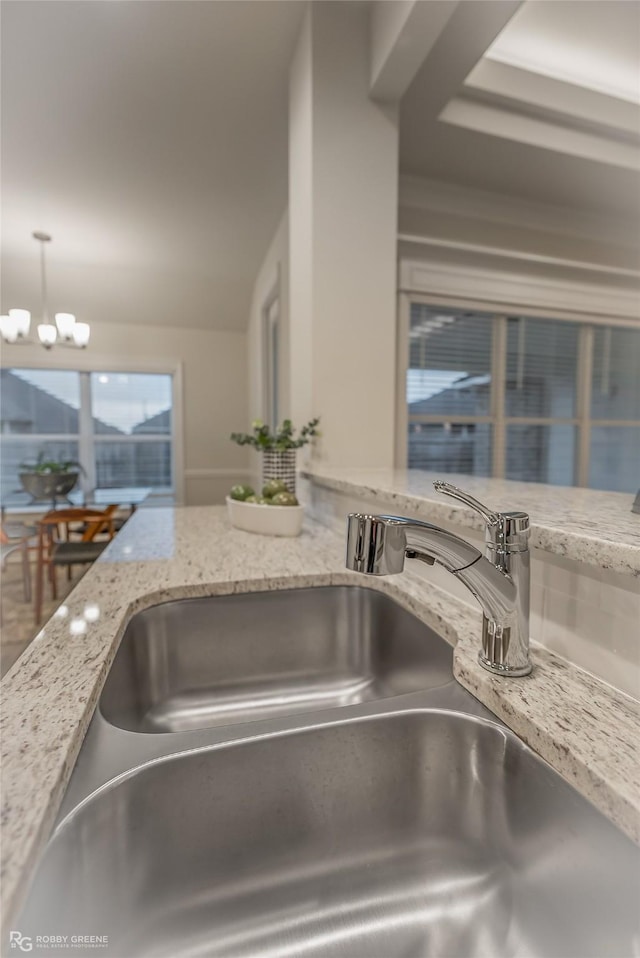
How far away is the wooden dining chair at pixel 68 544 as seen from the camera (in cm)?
253

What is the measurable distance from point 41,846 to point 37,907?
0.05m

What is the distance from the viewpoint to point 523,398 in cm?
271

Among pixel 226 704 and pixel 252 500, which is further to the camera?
pixel 252 500

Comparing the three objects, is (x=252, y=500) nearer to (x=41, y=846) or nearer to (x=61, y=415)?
(x=41, y=846)

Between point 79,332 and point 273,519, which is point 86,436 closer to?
point 79,332

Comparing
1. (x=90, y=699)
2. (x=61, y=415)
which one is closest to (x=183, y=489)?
(x=61, y=415)

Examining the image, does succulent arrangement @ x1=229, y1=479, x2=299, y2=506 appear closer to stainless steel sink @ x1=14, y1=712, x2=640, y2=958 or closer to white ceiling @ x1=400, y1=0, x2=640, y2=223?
stainless steel sink @ x1=14, y1=712, x2=640, y2=958

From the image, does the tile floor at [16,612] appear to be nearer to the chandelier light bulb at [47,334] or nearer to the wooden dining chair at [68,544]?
the wooden dining chair at [68,544]

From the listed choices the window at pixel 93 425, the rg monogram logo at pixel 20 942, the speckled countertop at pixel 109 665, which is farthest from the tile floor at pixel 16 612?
the rg monogram logo at pixel 20 942

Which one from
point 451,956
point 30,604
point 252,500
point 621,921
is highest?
point 252,500

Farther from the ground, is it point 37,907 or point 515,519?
point 515,519

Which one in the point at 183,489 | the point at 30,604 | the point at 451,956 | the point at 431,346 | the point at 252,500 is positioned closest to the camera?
the point at 451,956

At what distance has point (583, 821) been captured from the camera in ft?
1.28

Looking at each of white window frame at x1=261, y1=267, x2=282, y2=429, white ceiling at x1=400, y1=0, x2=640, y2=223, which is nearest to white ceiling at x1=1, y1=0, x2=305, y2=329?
white window frame at x1=261, y1=267, x2=282, y2=429
